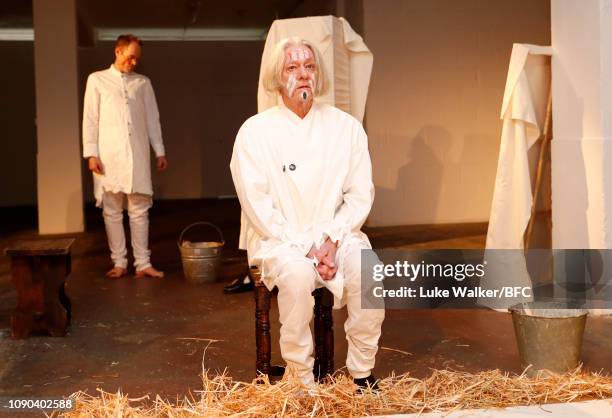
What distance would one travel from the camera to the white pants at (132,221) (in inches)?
231

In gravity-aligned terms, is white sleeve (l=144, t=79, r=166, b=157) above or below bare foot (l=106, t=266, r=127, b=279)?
above

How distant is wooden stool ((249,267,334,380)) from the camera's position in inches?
130

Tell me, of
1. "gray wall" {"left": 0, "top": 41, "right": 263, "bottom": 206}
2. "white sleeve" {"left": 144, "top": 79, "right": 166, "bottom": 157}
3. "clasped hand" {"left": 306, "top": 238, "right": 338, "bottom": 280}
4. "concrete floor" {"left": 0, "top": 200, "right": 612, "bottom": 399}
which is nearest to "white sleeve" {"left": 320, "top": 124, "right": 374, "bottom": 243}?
"clasped hand" {"left": 306, "top": 238, "right": 338, "bottom": 280}

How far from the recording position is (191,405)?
311 cm

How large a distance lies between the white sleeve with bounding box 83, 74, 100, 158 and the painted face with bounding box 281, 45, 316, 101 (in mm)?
2674

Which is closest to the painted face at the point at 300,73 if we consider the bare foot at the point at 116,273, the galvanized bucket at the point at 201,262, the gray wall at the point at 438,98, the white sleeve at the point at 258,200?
the white sleeve at the point at 258,200

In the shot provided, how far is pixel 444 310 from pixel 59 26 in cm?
515

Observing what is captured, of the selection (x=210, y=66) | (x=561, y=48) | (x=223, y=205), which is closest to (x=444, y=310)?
(x=561, y=48)

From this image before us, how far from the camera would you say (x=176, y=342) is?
168 inches

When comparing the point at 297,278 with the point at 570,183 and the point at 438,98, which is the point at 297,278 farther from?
the point at 438,98

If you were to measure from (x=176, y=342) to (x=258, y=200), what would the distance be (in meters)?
1.24

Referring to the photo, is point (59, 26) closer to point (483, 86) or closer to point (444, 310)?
point (483, 86)

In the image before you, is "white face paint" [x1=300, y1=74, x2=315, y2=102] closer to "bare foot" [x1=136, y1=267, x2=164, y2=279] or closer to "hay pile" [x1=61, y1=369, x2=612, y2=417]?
"hay pile" [x1=61, y1=369, x2=612, y2=417]

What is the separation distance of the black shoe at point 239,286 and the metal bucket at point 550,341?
2298 millimetres
